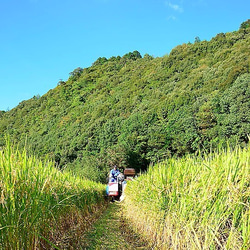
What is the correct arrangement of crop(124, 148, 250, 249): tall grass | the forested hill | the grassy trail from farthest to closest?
the forested hill < the grassy trail < crop(124, 148, 250, 249): tall grass

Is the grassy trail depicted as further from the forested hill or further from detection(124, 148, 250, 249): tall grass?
the forested hill

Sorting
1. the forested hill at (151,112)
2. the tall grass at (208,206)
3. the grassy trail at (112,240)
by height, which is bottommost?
the grassy trail at (112,240)

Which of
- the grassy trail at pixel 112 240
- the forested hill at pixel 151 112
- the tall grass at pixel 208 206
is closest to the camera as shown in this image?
the tall grass at pixel 208 206

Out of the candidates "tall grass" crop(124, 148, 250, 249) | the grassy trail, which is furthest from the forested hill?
"tall grass" crop(124, 148, 250, 249)

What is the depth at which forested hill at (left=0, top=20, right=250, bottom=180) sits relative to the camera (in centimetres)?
2741

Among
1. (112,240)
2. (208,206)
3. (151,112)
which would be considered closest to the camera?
(208,206)

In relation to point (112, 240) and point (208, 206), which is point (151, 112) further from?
point (208, 206)

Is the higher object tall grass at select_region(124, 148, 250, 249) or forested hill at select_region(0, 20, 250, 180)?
forested hill at select_region(0, 20, 250, 180)

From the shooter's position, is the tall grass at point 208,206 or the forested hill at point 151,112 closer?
the tall grass at point 208,206

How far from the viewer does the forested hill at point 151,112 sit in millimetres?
27406

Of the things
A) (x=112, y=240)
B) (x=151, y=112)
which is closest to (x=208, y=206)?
(x=112, y=240)

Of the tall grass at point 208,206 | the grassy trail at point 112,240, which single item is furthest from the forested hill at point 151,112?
the tall grass at point 208,206

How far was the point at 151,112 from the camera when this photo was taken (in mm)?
38188

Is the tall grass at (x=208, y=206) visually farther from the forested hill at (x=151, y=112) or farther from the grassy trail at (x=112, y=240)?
the forested hill at (x=151, y=112)
